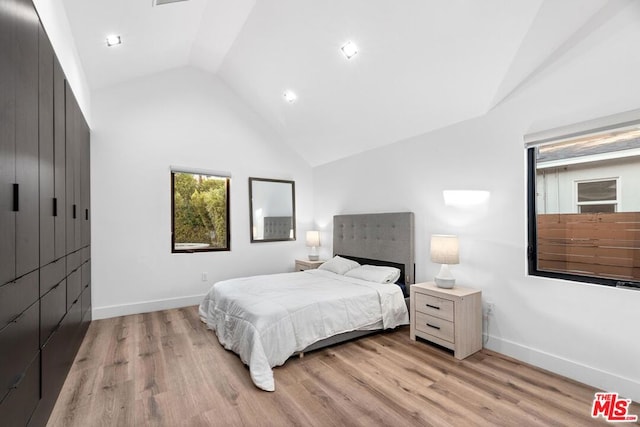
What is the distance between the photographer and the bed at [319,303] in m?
2.49

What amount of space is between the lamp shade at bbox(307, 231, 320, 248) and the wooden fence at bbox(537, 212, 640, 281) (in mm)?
3132

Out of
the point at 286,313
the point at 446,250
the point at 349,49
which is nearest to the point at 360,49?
the point at 349,49

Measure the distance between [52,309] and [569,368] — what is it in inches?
144

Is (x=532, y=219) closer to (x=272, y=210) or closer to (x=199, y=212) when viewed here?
(x=272, y=210)

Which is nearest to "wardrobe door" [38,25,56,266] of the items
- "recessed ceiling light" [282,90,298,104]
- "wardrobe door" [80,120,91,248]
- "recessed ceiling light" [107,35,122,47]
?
"recessed ceiling light" [107,35,122,47]

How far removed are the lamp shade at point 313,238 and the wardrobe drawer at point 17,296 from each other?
12.3 feet

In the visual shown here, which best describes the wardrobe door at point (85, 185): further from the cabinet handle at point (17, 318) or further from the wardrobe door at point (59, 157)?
the cabinet handle at point (17, 318)

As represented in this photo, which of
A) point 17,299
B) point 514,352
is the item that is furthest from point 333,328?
point 17,299

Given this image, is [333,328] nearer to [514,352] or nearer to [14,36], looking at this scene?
[514,352]

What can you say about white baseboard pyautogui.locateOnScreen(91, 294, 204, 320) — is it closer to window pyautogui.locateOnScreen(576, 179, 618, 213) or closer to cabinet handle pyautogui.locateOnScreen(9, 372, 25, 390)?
cabinet handle pyautogui.locateOnScreen(9, 372, 25, 390)

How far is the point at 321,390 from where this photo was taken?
2207mm

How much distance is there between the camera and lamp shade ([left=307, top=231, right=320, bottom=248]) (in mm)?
5129

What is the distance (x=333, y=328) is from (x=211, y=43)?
3618 mm

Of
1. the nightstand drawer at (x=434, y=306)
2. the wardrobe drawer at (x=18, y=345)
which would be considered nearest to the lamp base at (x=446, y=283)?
the nightstand drawer at (x=434, y=306)
